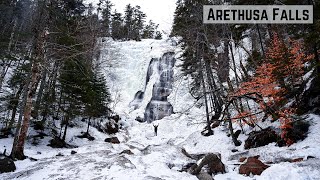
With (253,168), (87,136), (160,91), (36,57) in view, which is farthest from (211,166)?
(160,91)

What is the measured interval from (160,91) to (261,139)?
29.6m

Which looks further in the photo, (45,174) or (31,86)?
(31,86)

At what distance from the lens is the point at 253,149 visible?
12.0 meters

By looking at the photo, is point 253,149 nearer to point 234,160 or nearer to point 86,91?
point 234,160

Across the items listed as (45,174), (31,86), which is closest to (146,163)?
(45,174)

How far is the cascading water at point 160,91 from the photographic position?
129ft

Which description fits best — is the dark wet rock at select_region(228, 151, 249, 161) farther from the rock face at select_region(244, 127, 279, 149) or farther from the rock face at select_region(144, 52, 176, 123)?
the rock face at select_region(144, 52, 176, 123)

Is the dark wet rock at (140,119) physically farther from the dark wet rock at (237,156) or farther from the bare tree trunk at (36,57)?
the bare tree trunk at (36,57)

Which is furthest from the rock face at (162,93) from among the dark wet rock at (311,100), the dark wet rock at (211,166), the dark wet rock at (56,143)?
the dark wet rock at (211,166)

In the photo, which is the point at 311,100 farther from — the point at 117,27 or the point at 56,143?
the point at 117,27

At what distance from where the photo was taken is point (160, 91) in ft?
135

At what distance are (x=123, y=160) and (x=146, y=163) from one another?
1.00m

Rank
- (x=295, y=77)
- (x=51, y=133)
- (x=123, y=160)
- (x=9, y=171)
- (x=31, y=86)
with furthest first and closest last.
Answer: (x=51, y=133) → (x=295, y=77) → (x=31, y=86) → (x=123, y=160) → (x=9, y=171)

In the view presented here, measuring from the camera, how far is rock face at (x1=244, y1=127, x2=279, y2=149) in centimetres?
1180
